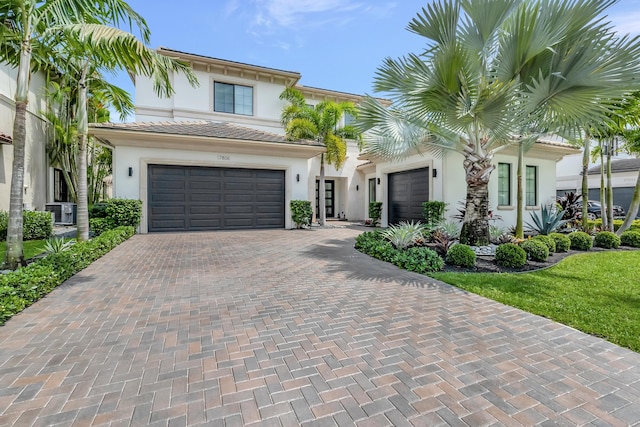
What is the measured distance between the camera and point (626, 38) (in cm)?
570

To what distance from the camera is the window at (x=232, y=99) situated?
17703mm

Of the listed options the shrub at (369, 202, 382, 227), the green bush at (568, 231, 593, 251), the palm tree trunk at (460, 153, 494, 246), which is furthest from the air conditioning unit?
the green bush at (568, 231, 593, 251)

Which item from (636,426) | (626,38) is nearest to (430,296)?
(636,426)

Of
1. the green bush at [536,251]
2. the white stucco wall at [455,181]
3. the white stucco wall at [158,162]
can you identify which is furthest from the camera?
the white stucco wall at [455,181]

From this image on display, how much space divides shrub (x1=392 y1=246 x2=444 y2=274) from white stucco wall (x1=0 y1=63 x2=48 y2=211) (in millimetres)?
15175

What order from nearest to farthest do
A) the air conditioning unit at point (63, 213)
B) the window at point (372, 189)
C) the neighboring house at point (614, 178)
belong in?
the air conditioning unit at point (63, 213)
the window at point (372, 189)
the neighboring house at point (614, 178)

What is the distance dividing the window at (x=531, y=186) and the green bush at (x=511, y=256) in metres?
9.65

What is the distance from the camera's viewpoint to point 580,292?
5.15 m

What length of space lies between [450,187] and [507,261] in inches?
243

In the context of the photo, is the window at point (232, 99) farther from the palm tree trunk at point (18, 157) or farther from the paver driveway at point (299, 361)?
the paver driveway at point (299, 361)

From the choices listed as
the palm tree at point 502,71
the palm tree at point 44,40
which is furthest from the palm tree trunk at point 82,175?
the palm tree at point 502,71

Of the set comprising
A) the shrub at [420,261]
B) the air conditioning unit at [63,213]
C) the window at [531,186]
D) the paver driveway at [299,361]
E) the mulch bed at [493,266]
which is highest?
the window at [531,186]

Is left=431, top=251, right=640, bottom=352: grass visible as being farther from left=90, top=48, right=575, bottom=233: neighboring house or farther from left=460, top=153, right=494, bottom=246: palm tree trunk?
left=90, top=48, right=575, bottom=233: neighboring house

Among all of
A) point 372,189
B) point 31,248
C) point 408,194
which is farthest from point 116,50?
point 372,189
